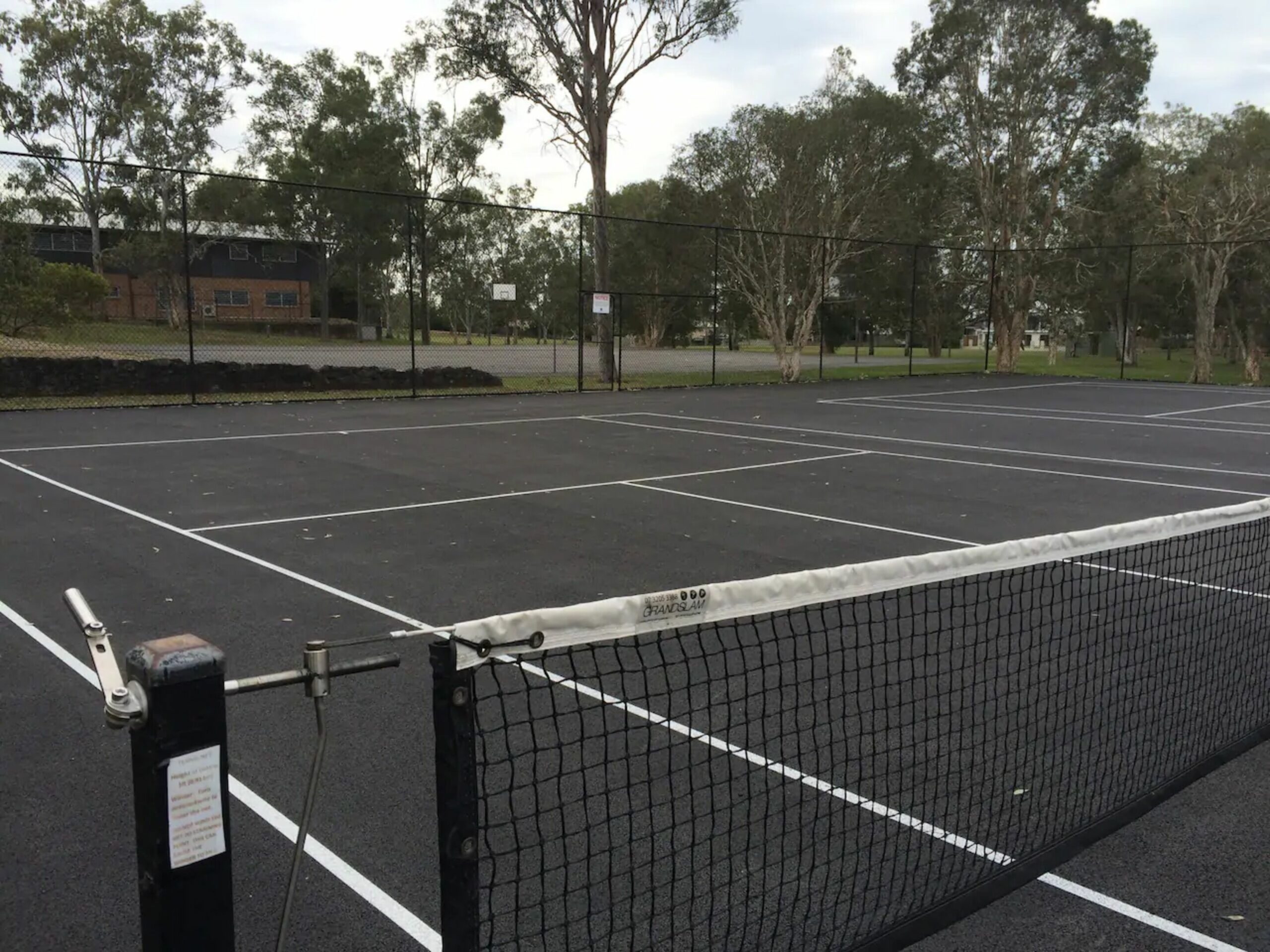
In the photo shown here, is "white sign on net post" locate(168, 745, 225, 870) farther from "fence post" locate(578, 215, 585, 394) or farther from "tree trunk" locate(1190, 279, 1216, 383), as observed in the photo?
"tree trunk" locate(1190, 279, 1216, 383)

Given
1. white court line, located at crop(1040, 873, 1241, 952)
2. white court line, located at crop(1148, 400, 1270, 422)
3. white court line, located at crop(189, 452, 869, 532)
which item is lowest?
white court line, located at crop(1040, 873, 1241, 952)

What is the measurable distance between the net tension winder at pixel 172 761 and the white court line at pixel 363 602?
0.88 meters

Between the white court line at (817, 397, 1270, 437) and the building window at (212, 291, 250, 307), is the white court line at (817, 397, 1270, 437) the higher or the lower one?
the lower one

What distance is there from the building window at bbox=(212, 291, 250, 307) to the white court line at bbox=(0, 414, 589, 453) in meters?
8.66

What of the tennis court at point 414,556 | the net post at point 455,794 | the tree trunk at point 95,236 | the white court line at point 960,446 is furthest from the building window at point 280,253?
the net post at point 455,794

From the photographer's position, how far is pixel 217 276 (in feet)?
107

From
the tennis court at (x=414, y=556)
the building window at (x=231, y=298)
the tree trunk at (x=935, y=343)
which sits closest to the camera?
the tennis court at (x=414, y=556)

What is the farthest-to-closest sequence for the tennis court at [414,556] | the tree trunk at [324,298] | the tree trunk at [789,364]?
1. the tree trunk at [789,364]
2. the tree trunk at [324,298]
3. the tennis court at [414,556]

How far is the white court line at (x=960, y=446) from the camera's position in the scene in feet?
42.2

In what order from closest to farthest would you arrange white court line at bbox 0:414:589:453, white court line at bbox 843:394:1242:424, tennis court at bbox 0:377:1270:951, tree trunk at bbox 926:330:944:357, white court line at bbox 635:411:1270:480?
tennis court at bbox 0:377:1270:951 < white court line at bbox 635:411:1270:480 < white court line at bbox 0:414:589:453 < white court line at bbox 843:394:1242:424 < tree trunk at bbox 926:330:944:357

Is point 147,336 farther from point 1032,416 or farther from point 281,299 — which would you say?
point 1032,416

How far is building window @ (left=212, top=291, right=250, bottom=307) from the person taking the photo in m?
23.2

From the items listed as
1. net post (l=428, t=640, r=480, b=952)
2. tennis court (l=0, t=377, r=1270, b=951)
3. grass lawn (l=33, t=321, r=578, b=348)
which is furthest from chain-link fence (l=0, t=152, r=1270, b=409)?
net post (l=428, t=640, r=480, b=952)

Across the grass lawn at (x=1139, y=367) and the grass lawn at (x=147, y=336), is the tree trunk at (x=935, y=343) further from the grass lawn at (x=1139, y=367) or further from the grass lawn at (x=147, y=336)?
the grass lawn at (x=147, y=336)
